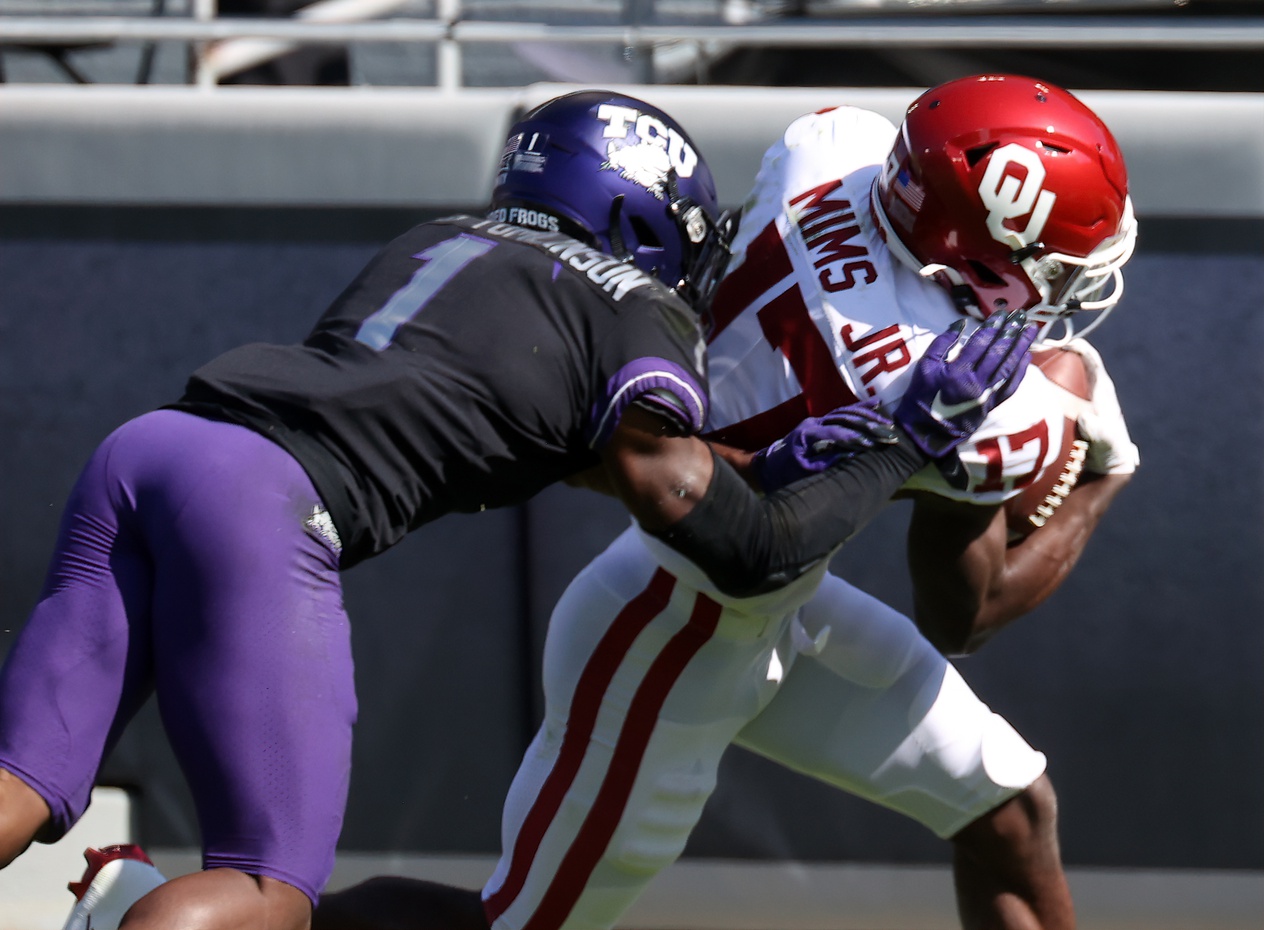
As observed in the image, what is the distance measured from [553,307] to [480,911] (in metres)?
1.18

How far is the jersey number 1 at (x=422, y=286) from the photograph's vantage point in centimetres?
230

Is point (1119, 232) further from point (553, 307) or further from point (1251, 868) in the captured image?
point (1251, 868)

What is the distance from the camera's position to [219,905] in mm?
2051

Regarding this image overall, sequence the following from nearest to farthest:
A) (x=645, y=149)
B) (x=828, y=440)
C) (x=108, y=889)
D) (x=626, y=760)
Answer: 1. (x=108, y=889)
2. (x=828, y=440)
3. (x=645, y=149)
4. (x=626, y=760)

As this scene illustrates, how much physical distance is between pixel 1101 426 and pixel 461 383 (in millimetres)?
1182

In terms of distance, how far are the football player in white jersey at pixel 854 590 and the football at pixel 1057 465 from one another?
0.02 meters

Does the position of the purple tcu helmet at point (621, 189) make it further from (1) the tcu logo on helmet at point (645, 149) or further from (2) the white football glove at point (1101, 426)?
(2) the white football glove at point (1101, 426)

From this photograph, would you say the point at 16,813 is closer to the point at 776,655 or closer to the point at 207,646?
the point at 207,646

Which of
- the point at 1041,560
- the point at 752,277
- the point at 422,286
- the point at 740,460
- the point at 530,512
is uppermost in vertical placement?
the point at 422,286

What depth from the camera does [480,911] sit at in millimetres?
2885

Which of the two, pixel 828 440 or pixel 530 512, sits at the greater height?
pixel 828 440

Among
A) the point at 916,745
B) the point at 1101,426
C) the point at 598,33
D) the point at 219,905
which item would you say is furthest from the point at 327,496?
the point at 598,33

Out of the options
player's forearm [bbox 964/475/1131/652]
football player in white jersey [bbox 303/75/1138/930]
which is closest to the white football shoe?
football player in white jersey [bbox 303/75/1138/930]

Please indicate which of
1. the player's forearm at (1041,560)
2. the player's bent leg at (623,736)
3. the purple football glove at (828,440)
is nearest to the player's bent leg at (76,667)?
the player's bent leg at (623,736)
